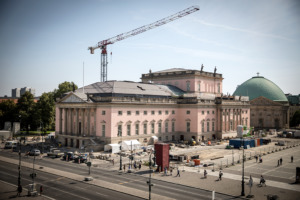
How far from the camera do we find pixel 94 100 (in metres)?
70.9

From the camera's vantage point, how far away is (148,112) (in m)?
76.6

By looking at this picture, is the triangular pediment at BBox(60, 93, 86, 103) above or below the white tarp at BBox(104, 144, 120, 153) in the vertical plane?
above

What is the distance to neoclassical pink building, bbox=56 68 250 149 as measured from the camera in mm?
69188

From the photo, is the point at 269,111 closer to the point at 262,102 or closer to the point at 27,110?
the point at 262,102

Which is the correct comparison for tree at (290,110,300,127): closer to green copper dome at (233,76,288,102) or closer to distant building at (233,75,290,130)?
green copper dome at (233,76,288,102)

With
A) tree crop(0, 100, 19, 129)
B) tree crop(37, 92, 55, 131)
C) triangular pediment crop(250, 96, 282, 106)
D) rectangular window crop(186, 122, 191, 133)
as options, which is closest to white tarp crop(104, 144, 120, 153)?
rectangular window crop(186, 122, 191, 133)

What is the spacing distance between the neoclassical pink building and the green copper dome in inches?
1884

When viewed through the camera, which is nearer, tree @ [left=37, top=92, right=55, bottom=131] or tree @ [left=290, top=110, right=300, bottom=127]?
tree @ [left=37, top=92, right=55, bottom=131]

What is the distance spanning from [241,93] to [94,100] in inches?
4056

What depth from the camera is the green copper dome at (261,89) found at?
14179cm

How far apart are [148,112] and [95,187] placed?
133 ft

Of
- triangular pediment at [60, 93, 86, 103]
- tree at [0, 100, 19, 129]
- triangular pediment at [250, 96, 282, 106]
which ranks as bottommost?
tree at [0, 100, 19, 129]

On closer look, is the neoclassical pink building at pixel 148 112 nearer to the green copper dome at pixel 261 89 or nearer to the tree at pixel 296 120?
the green copper dome at pixel 261 89

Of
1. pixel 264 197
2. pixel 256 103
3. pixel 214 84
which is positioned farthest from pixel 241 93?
pixel 264 197
